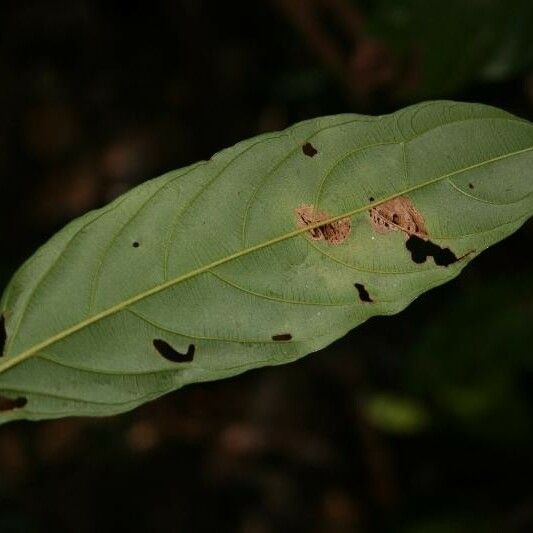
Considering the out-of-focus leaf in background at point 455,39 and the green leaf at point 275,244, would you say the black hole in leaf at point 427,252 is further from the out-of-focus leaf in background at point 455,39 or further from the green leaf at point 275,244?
the out-of-focus leaf in background at point 455,39

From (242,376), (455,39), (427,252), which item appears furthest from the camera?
(242,376)

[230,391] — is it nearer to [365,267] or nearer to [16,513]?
[16,513]

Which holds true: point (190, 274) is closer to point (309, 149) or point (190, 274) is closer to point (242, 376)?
point (309, 149)

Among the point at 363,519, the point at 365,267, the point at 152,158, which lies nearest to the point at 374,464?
the point at 363,519

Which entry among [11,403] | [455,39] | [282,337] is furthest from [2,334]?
[455,39]

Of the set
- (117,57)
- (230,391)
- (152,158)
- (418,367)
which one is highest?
(117,57)

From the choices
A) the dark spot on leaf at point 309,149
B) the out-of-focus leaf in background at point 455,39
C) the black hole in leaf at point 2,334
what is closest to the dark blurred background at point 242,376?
the out-of-focus leaf in background at point 455,39

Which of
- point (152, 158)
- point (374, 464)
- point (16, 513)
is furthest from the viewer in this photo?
point (152, 158)
